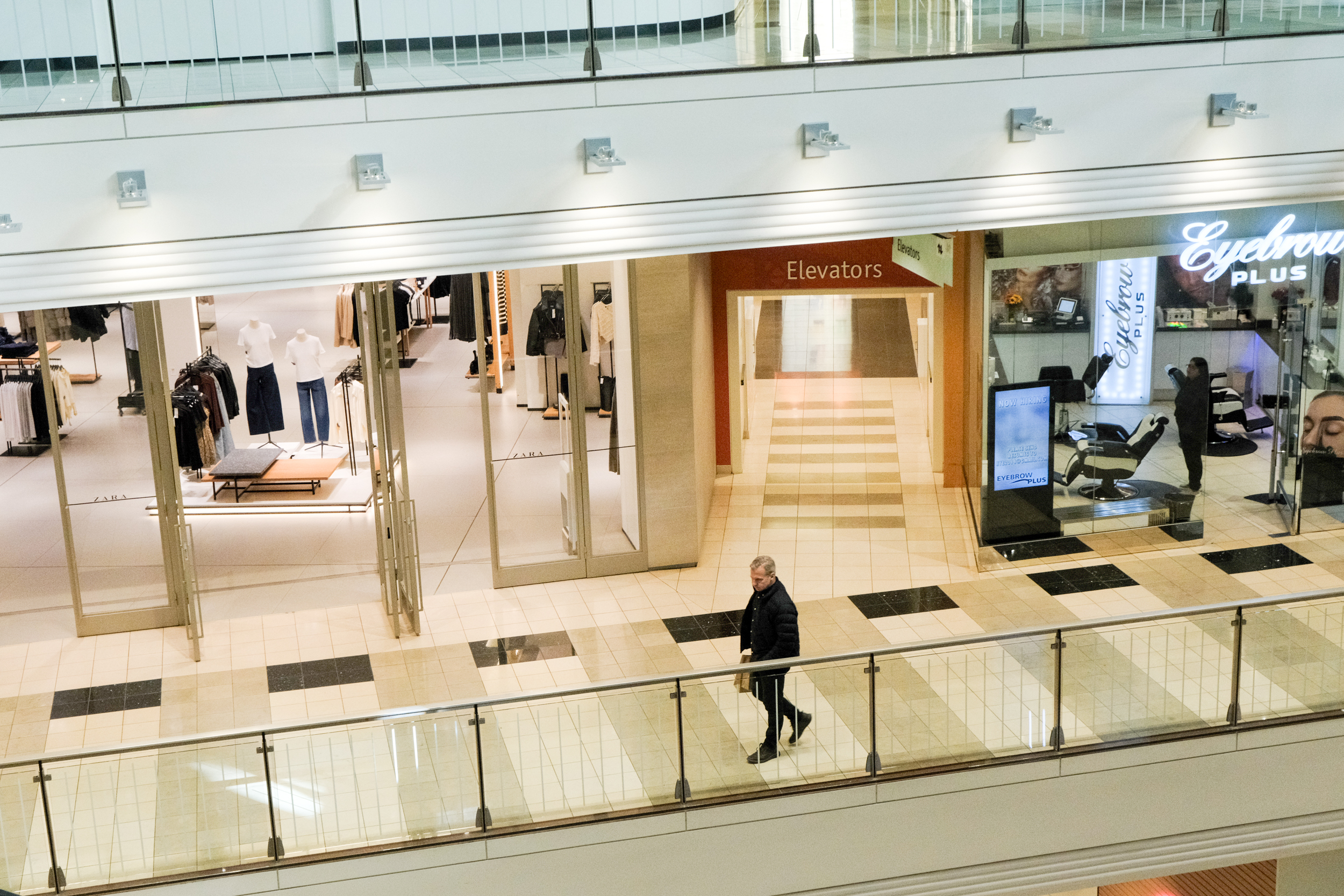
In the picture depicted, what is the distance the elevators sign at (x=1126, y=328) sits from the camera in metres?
11.4

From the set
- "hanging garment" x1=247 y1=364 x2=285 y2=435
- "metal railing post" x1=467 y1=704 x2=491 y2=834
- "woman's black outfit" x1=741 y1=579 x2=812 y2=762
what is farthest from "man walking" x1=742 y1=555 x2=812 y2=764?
"hanging garment" x1=247 y1=364 x2=285 y2=435

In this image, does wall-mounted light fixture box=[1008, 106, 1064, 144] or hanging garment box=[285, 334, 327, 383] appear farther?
hanging garment box=[285, 334, 327, 383]

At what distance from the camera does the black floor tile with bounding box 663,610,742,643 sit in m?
10.4

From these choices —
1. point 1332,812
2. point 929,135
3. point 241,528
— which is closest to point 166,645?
point 241,528

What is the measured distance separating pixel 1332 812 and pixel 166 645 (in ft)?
26.5

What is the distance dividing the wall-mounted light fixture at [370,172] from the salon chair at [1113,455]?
6650 mm

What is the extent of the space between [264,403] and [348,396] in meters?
0.93

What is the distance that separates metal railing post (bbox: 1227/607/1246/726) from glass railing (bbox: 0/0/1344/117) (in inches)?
136

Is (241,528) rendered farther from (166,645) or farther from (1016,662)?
(1016,662)

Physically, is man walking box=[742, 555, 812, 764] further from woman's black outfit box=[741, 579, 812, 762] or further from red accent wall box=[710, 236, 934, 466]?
red accent wall box=[710, 236, 934, 466]

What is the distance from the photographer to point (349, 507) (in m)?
12.6

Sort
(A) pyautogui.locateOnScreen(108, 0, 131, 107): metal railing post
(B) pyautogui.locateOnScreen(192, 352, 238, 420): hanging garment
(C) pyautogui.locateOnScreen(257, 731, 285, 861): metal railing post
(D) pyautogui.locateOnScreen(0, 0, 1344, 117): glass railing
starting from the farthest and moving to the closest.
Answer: (B) pyautogui.locateOnScreen(192, 352, 238, 420): hanging garment
(D) pyautogui.locateOnScreen(0, 0, 1344, 117): glass railing
(C) pyautogui.locateOnScreen(257, 731, 285, 861): metal railing post
(A) pyautogui.locateOnScreen(108, 0, 131, 107): metal railing post

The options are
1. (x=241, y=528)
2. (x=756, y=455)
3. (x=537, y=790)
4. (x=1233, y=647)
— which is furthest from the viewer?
(x=756, y=455)

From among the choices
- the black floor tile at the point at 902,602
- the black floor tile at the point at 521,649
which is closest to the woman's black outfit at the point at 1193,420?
the black floor tile at the point at 902,602
